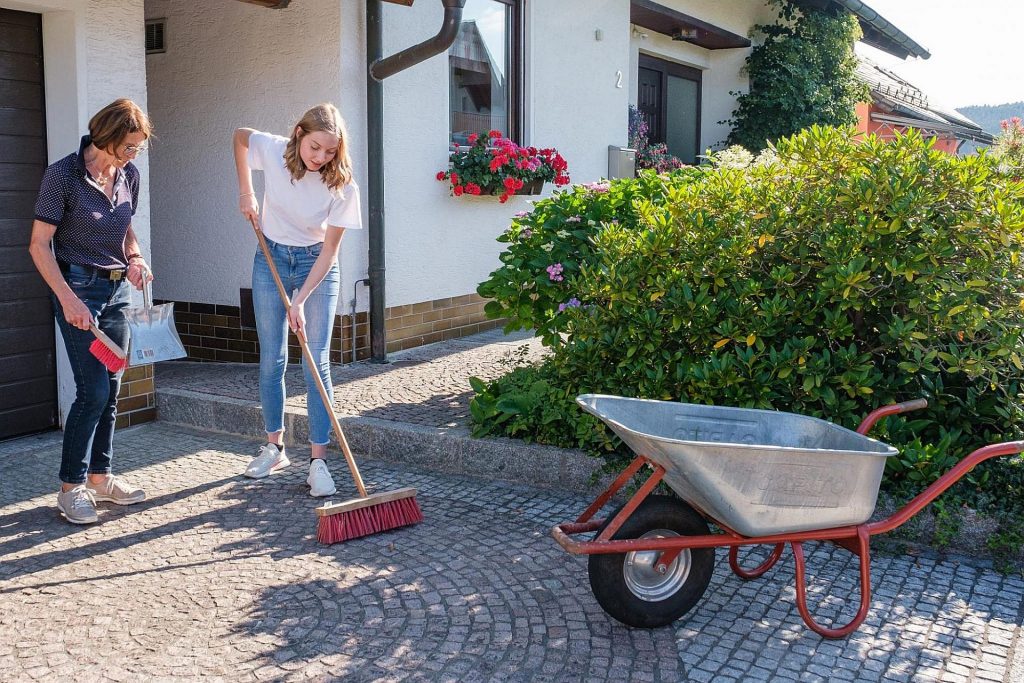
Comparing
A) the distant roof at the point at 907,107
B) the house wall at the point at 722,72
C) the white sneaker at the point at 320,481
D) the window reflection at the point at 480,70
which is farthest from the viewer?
the distant roof at the point at 907,107

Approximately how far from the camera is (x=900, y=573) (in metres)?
3.84

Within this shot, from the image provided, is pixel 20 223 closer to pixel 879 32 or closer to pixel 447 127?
pixel 447 127

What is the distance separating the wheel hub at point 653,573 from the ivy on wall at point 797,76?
10478 millimetres

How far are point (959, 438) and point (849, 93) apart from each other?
10210 millimetres

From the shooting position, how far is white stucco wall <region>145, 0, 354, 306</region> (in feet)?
22.5

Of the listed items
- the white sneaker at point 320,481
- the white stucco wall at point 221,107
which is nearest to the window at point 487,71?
the white stucco wall at point 221,107

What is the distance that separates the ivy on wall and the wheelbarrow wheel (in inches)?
412

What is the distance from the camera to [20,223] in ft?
17.7

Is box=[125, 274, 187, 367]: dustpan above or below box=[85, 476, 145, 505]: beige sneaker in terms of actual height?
above

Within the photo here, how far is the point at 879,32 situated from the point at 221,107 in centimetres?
1166

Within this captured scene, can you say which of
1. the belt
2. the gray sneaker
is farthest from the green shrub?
the gray sneaker

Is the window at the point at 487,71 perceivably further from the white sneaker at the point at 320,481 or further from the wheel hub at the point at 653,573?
the wheel hub at the point at 653,573

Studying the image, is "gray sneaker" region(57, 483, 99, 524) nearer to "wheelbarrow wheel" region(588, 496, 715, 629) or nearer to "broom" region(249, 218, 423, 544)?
"broom" region(249, 218, 423, 544)

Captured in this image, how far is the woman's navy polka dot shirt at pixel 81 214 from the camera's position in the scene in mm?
3973
